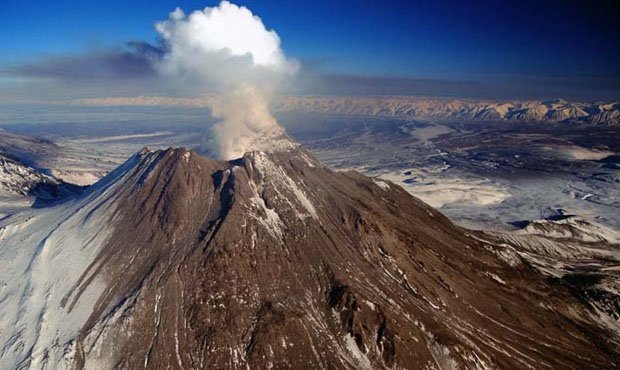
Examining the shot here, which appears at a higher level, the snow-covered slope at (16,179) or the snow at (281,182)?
the snow at (281,182)

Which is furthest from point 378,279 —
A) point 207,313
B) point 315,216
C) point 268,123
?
point 268,123

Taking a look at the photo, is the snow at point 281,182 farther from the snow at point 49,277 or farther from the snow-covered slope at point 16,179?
the snow-covered slope at point 16,179

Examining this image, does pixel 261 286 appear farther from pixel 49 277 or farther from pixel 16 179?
pixel 16 179

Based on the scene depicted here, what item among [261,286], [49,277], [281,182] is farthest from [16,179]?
[261,286]

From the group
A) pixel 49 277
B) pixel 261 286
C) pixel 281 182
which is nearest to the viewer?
pixel 261 286

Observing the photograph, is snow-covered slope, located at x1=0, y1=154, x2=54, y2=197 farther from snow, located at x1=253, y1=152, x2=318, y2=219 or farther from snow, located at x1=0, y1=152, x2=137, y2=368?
snow, located at x1=253, y1=152, x2=318, y2=219

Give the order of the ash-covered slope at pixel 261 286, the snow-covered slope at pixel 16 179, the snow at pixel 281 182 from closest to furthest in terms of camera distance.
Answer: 1. the ash-covered slope at pixel 261 286
2. the snow at pixel 281 182
3. the snow-covered slope at pixel 16 179

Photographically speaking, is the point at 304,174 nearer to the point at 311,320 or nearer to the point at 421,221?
the point at 421,221

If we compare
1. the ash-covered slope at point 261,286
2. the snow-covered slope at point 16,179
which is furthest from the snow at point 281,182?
the snow-covered slope at point 16,179
